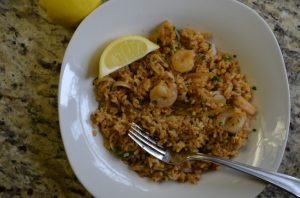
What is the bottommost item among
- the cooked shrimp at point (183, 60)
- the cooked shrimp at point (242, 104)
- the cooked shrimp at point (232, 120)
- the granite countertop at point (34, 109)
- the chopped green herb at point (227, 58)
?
the granite countertop at point (34, 109)

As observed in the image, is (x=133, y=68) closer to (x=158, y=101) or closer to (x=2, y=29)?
(x=158, y=101)

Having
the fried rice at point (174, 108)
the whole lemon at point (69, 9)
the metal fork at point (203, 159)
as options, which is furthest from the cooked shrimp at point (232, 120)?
the whole lemon at point (69, 9)

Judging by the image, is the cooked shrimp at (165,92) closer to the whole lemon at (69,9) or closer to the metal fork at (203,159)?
the metal fork at (203,159)

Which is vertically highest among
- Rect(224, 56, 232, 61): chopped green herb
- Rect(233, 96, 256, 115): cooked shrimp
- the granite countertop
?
Rect(224, 56, 232, 61): chopped green herb

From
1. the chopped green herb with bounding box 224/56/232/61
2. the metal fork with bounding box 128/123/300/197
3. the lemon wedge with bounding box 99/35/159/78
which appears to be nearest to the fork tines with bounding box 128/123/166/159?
the metal fork with bounding box 128/123/300/197

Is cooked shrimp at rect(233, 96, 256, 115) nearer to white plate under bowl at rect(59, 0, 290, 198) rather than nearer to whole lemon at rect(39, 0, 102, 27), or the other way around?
white plate under bowl at rect(59, 0, 290, 198)

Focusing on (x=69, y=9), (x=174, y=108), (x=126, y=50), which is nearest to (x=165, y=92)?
(x=174, y=108)
